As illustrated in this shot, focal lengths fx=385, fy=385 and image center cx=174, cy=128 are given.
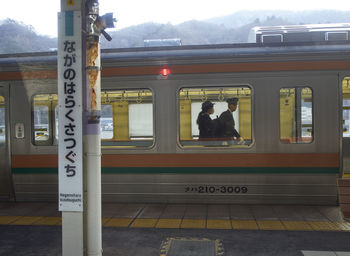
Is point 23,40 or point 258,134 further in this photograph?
point 23,40

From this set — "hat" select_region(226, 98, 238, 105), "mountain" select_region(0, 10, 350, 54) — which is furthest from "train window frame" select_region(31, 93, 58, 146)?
"mountain" select_region(0, 10, 350, 54)

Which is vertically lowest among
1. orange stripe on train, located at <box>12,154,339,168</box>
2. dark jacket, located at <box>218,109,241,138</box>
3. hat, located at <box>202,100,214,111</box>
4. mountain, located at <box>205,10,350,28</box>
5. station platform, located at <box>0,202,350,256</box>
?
station platform, located at <box>0,202,350,256</box>

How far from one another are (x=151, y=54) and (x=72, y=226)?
3.90m

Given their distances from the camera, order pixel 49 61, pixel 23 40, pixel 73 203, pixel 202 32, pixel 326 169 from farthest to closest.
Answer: pixel 202 32 < pixel 23 40 < pixel 49 61 < pixel 326 169 < pixel 73 203

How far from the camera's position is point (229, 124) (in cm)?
664

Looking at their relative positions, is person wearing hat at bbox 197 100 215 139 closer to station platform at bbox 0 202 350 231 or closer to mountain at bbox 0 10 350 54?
station platform at bbox 0 202 350 231

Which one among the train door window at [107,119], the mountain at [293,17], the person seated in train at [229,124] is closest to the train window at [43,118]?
the train door window at [107,119]

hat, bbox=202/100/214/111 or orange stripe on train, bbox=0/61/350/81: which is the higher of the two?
orange stripe on train, bbox=0/61/350/81

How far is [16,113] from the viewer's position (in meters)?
7.07

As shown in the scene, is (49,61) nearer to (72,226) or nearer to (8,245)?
(8,245)

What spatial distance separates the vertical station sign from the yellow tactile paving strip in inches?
90.9

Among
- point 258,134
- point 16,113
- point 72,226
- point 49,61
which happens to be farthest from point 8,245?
point 258,134

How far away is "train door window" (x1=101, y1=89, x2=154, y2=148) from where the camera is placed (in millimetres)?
6789

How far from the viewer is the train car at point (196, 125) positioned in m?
6.42
